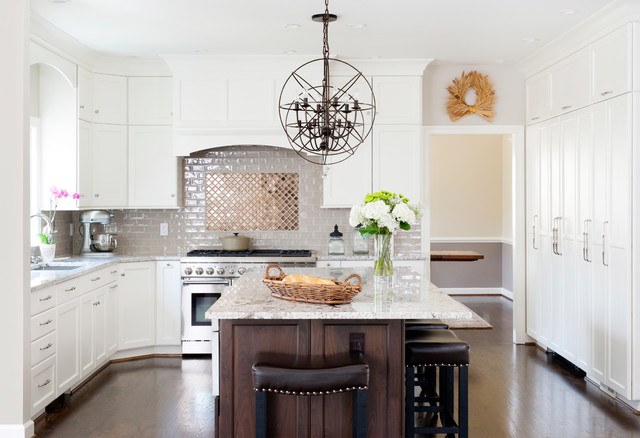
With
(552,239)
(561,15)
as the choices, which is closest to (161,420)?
(552,239)

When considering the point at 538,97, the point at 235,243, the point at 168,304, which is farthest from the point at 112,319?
the point at 538,97

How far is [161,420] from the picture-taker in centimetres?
398

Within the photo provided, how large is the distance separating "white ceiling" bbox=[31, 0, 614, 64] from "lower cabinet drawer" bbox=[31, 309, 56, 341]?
6.85ft

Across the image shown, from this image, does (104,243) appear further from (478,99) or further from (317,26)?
(478,99)

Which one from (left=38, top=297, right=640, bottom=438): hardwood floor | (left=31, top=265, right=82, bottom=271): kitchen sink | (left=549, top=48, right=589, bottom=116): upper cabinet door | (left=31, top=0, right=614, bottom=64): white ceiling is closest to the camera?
(left=38, top=297, right=640, bottom=438): hardwood floor

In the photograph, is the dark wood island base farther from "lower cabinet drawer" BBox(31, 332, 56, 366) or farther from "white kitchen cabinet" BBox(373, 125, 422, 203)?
"white kitchen cabinet" BBox(373, 125, 422, 203)

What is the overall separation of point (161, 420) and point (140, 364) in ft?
5.23

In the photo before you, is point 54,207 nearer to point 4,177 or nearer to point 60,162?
point 60,162

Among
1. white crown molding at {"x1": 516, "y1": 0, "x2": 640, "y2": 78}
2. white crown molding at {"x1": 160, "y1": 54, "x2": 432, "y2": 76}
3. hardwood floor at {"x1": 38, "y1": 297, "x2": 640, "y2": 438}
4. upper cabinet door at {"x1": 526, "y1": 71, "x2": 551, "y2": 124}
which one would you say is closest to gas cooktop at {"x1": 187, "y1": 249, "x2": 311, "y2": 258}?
hardwood floor at {"x1": 38, "y1": 297, "x2": 640, "y2": 438}

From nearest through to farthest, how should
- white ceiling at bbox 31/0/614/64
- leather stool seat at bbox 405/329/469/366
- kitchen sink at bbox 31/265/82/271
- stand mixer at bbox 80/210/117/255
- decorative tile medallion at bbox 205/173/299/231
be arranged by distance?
leather stool seat at bbox 405/329/469/366, white ceiling at bbox 31/0/614/64, kitchen sink at bbox 31/265/82/271, stand mixer at bbox 80/210/117/255, decorative tile medallion at bbox 205/173/299/231

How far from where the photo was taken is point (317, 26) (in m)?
4.79

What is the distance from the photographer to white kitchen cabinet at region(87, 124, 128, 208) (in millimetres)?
5633

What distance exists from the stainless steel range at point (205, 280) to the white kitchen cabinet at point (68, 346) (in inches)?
47.5

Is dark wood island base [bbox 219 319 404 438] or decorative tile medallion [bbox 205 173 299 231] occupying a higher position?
decorative tile medallion [bbox 205 173 299 231]
